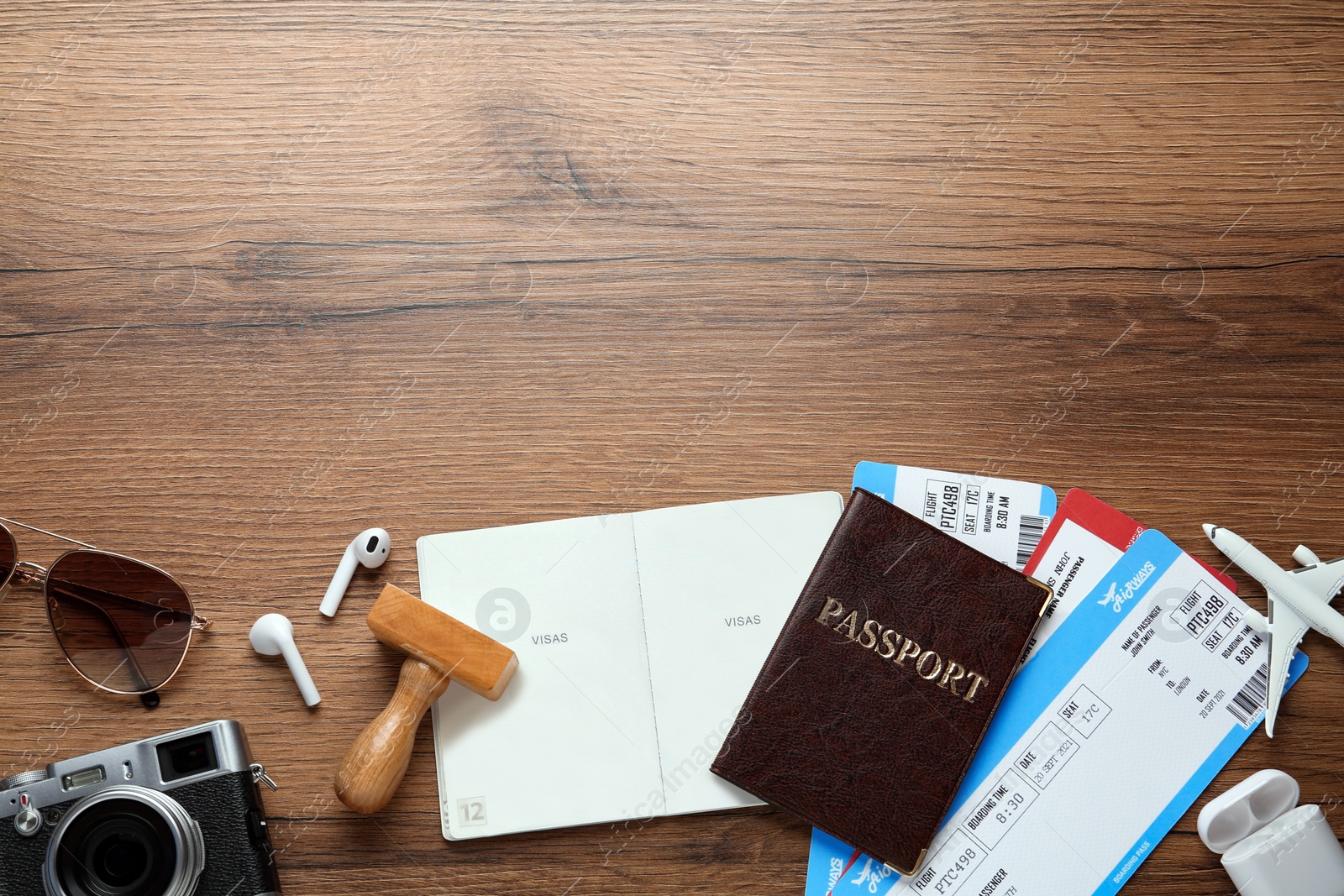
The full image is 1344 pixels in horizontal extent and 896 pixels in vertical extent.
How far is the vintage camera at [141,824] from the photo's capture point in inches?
32.3

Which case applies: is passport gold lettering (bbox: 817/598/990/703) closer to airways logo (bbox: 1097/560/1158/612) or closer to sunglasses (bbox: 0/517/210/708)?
airways logo (bbox: 1097/560/1158/612)

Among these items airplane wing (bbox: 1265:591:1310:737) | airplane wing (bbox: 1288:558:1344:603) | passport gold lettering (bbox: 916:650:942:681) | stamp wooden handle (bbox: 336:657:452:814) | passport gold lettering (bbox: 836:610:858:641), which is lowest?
airplane wing (bbox: 1265:591:1310:737)

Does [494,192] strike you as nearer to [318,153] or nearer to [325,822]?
[318,153]

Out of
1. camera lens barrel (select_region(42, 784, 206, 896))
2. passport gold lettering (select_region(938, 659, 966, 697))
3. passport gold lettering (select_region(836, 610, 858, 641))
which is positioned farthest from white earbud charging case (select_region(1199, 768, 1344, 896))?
camera lens barrel (select_region(42, 784, 206, 896))

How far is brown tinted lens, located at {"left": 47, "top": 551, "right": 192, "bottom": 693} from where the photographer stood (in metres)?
0.93

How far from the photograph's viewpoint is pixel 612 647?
3.12 feet

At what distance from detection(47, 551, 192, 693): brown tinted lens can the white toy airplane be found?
1265 mm

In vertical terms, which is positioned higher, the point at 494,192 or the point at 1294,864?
the point at 494,192

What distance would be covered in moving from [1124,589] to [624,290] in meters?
0.72

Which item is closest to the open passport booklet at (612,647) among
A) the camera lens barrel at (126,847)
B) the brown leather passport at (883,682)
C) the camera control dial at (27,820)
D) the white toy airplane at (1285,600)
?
the brown leather passport at (883,682)

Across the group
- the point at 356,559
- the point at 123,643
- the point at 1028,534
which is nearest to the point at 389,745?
the point at 356,559

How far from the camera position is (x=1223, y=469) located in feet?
3.33

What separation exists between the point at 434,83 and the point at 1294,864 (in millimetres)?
1400

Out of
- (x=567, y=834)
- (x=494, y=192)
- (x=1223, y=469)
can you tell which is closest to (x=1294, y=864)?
(x=1223, y=469)
